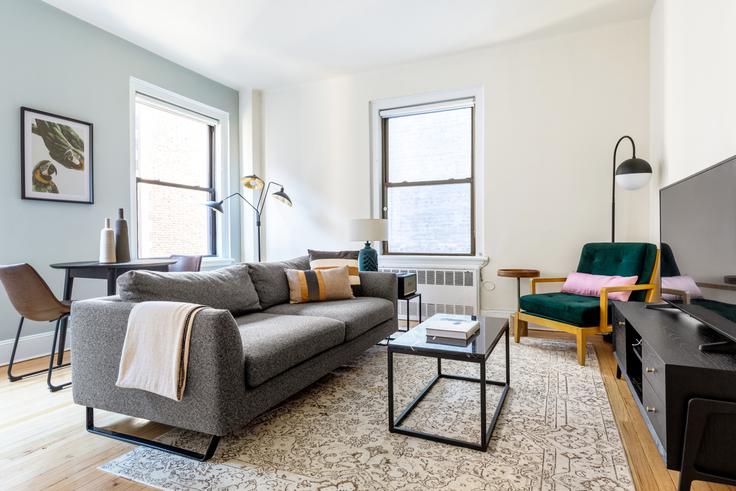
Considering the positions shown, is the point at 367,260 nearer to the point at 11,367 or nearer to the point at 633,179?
Answer: the point at 633,179

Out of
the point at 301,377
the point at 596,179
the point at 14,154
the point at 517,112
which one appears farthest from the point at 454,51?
the point at 14,154

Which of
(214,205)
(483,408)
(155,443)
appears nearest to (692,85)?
(483,408)

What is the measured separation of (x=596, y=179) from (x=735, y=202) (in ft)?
8.11

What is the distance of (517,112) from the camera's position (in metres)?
4.05

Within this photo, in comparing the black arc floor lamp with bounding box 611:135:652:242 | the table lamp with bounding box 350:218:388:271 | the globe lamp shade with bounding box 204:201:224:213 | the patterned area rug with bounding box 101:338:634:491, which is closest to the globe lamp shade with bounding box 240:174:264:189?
the globe lamp shade with bounding box 204:201:224:213

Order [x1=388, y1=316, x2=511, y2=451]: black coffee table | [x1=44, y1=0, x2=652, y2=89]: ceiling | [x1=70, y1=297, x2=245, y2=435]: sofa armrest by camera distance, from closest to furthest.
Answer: [x1=70, y1=297, x2=245, y2=435]: sofa armrest → [x1=388, y1=316, x2=511, y2=451]: black coffee table → [x1=44, y1=0, x2=652, y2=89]: ceiling

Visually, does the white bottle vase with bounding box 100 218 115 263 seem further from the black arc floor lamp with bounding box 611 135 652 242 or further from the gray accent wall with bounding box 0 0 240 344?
the black arc floor lamp with bounding box 611 135 652 242

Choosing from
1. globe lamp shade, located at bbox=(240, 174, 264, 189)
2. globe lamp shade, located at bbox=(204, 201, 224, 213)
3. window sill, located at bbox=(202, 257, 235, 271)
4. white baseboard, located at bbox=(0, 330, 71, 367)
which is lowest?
white baseboard, located at bbox=(0, 330, 71, 367)

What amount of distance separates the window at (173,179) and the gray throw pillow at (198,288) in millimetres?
1932

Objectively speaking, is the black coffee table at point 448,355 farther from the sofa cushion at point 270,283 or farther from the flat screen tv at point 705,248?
the sofa cushion at point 270,283

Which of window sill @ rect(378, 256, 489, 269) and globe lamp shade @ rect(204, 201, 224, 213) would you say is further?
globe lamp shade @ rect(204, 201, 224, 213)

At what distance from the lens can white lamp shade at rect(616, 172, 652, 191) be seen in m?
3.23

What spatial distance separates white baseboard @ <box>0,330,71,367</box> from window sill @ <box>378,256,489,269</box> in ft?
9.53

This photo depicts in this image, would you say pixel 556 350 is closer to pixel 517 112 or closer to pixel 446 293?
pixel 446 293
